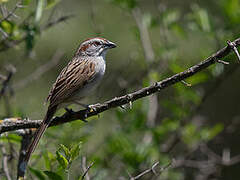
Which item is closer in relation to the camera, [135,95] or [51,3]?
[135,95]

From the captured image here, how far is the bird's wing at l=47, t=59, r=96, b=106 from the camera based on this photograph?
3943mm

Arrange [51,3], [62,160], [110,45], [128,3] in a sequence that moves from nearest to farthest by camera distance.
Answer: [62,160] < [51,3] < [110,45] < [128,3]

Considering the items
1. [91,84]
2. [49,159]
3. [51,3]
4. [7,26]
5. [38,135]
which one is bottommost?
[49,159]

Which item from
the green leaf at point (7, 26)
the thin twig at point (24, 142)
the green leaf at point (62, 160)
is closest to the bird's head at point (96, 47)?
the green leaf at point (7, 26)

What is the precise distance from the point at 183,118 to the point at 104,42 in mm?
1311

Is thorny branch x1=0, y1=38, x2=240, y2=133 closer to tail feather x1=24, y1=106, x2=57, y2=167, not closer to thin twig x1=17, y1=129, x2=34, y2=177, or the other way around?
tail feather x1=24, y1=106, x2=57, y2=167

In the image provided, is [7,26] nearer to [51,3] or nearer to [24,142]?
[51,3]

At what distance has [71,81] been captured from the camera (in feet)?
13.6

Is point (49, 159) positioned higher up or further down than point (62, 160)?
higher up

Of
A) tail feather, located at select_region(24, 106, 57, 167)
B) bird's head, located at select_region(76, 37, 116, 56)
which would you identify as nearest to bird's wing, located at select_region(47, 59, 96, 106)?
bird's head, located at select_region(76, 37, 116, 56)

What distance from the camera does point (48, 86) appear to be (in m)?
8.77

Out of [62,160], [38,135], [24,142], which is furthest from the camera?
[24,142]

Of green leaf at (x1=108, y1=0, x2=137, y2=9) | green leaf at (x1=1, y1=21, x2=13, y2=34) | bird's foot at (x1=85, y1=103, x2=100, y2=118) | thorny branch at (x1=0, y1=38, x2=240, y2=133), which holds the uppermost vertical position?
green leaf at (x1=108, y1=0, x2=137, y2=9)

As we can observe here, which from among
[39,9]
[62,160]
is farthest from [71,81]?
[62,160]
